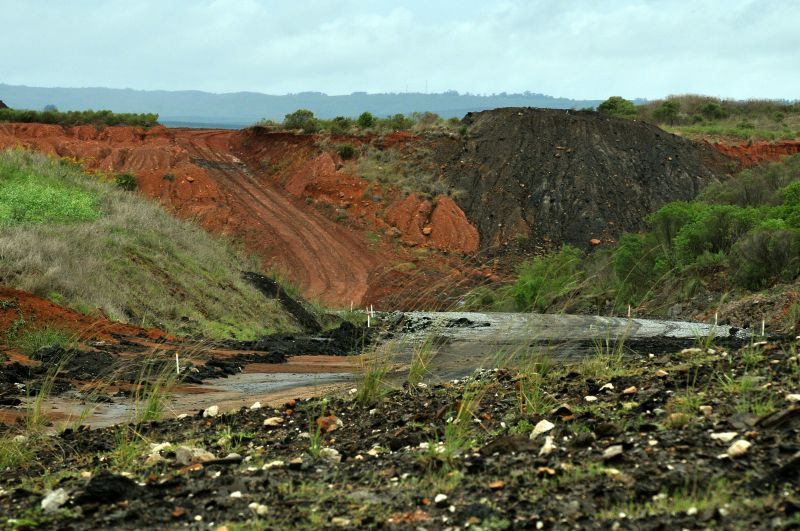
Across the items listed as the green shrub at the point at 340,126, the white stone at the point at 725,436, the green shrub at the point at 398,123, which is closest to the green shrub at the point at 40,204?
the white stone at the point at 725,436

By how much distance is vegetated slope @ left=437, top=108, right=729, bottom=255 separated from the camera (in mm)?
44875

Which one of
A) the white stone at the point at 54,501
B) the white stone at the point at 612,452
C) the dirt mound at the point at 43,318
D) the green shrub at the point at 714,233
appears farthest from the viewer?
the green shrub at the point at 714,233

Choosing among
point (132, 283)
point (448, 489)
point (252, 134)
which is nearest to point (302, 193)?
point (252, 134)

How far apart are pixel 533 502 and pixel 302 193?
42.5 meters

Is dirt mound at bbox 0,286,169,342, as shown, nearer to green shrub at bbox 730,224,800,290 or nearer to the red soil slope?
green shrub at bbox 730,224,800,290

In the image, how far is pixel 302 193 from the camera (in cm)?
4709

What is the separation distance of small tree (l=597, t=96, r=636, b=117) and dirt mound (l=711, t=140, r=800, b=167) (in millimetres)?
13956

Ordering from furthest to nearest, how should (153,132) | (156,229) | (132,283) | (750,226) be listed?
(153,132) → (750,226) → (156,229) → (132,283)

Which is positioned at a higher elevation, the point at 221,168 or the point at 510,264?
the point at 221,168

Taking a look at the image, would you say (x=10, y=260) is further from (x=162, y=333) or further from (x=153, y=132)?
(x=153, y=132)

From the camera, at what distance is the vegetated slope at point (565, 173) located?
1767 inches

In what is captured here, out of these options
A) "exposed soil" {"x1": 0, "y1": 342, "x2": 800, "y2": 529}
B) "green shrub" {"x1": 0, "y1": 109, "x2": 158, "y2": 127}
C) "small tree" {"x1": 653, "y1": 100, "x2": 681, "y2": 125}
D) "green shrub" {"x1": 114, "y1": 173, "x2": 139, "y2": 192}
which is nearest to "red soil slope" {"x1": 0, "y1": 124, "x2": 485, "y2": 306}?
"green shrub" {"x1": 114, "y1": 173, "x2": 139, "y2": 192}

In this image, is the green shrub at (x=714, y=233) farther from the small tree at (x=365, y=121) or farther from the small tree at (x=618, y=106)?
the small tree at (x=618, y=106)

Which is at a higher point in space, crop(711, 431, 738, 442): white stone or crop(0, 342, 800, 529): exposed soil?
crop(711, 431, 738, 442): white stone
